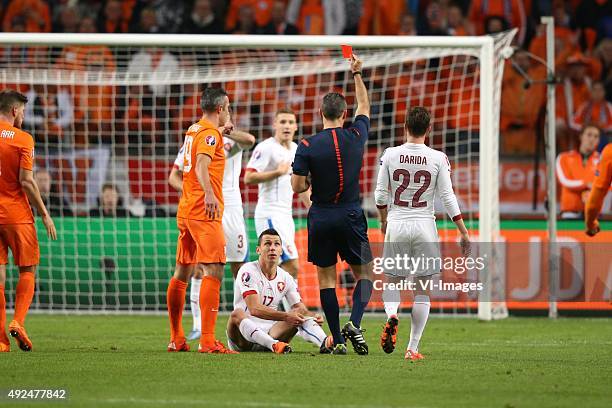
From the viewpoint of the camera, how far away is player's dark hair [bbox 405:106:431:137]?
30.2 ft

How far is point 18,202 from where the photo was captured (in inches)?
406

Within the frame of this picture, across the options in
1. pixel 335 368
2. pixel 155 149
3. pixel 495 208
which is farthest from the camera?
pixel 155 149

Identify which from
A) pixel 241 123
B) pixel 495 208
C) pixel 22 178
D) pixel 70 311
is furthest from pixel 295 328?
pixel 241 123

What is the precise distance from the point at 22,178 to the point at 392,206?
320cm

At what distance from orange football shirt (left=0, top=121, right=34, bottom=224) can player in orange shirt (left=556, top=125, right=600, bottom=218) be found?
8300 mm

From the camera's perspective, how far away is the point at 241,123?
17969 mm

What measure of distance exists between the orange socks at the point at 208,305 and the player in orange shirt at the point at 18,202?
4.72 ft

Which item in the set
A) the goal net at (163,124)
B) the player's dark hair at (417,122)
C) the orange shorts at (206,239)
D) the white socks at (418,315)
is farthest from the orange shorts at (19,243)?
the goal net at (163,124)

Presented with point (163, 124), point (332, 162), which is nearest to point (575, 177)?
point (163, 124)

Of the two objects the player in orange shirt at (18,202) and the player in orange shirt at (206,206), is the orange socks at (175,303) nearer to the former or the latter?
the player in orange shirt at (206,206)

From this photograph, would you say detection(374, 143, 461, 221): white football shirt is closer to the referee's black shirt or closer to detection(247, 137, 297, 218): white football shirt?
the referee's black shirt

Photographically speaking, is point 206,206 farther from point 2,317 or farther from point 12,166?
point 2,317

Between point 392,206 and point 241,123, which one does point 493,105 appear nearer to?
point 241,123

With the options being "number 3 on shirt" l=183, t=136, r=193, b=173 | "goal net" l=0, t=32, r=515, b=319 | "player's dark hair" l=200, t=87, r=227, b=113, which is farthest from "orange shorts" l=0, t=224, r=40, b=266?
"goal net" l=0, t=32, r=515, b=319
